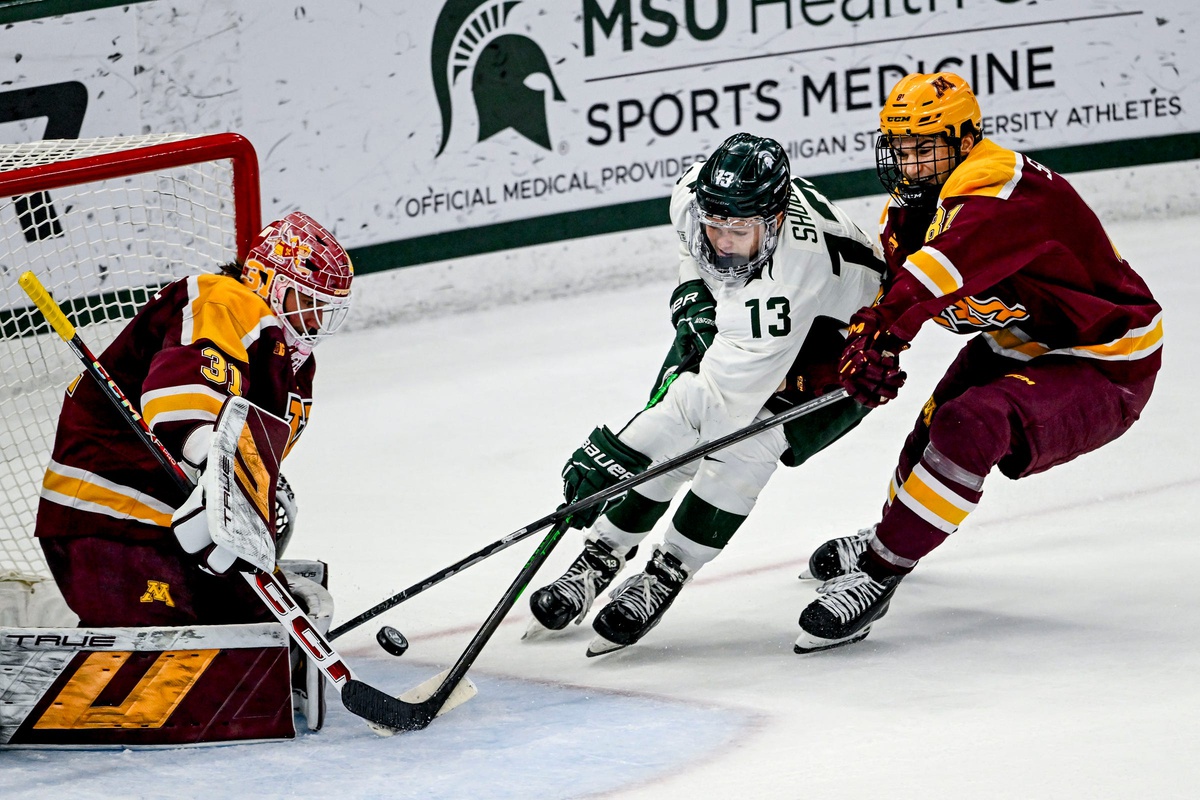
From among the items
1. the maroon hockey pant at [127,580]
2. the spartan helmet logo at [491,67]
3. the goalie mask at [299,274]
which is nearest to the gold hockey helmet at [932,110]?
the goalie mask at [299,274]

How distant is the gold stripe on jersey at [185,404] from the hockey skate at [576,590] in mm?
866

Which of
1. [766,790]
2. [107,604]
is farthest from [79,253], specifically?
[766,790]

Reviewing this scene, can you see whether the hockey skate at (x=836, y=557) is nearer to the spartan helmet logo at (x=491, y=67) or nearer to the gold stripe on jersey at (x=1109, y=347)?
the gold stripe on jersey at (x=1109, y=347)

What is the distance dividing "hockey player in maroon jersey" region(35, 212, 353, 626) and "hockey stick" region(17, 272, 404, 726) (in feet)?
0.13

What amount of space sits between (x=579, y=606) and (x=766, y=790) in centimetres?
94

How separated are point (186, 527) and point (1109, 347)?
5.68 ft

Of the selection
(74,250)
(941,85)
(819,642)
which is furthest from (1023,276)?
(74,250)

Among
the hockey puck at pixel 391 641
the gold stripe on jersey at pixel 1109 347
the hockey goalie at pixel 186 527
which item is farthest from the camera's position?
the gold stripe on jersey at pixel 1109 347

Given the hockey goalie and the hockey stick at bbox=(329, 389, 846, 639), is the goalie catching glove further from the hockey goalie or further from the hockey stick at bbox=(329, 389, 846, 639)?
the hockey stick at bbox=(329, 389, 846, 639)

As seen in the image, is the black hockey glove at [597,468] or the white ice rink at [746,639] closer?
the white ice rink at [746,639]

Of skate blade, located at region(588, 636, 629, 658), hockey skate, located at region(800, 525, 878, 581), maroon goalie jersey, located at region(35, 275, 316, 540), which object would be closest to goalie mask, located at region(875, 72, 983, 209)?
hockey skate, located at region(800, 525, 878, 581)

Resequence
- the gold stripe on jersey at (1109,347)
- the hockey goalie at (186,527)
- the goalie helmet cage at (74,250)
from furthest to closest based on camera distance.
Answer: the goalie helmet cage at (74,250), the gold stripe on jersey at (1109,347), the hockey goalie at (186,527)

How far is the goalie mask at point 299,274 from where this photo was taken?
274 centimetres

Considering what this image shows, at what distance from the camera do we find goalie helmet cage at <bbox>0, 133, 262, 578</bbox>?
309cm
